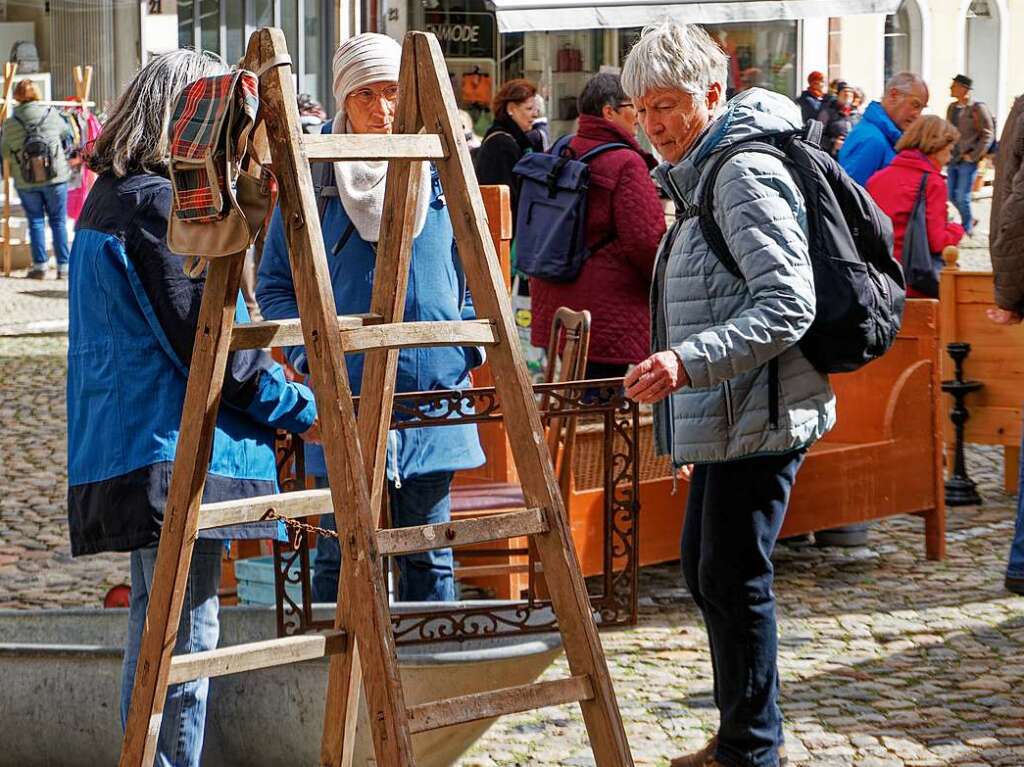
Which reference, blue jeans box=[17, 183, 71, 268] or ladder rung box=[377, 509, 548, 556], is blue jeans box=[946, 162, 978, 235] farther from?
ladder rung box=[377, 509, 548, 556]

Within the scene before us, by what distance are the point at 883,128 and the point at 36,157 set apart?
956 cm

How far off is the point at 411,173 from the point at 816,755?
2.05 metres

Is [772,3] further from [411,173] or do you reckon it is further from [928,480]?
[411,173]

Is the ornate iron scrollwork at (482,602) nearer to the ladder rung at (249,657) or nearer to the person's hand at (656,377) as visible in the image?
the person's hand at (656,377)

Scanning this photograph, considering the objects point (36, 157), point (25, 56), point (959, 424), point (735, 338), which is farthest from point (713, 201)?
point (25, 56)

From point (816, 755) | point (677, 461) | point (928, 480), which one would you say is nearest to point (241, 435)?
point (677, 461)

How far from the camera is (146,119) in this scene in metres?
3.40

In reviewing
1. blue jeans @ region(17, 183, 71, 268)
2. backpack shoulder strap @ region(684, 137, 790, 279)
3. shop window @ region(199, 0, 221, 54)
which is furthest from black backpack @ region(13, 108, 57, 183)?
backpack shoulder strap @ region(684, 137, 790, 279)

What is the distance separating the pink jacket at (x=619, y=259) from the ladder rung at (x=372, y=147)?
3.59 metres

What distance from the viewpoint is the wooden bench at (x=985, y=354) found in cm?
766

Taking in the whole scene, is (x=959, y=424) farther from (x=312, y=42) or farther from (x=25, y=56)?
(x=312, y=42)

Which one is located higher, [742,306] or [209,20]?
[209,20]

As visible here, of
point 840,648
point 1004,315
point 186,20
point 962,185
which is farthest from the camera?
point 186,20

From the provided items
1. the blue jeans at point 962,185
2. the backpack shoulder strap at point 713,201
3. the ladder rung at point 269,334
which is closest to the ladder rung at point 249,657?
the ladder rung at point 269,334
